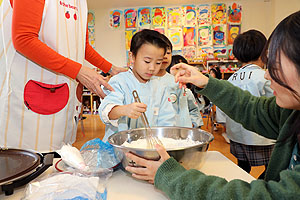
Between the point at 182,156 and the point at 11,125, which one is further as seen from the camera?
the point at 11,125

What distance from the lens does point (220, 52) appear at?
5602 millimetres

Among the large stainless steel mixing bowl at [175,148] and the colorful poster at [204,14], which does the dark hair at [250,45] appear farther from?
the colorful poster at [204,14]

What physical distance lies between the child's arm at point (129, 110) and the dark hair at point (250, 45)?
3.99 feet

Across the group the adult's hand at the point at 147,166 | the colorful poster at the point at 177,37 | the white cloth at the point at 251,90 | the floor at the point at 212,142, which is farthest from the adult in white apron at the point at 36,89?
the colorful poster at the point at 177,37

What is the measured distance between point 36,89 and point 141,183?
667 millimetres

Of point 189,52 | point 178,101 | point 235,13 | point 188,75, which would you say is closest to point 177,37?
point 189,52

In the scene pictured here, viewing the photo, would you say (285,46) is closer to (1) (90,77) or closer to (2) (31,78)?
(1) (90,77)

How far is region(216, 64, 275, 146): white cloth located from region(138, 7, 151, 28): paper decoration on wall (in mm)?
4429

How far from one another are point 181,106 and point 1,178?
3.33ft

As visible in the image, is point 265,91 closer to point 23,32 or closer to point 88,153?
point 88,153

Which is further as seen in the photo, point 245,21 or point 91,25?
point 91,25

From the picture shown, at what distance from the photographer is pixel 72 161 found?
0.66 meters

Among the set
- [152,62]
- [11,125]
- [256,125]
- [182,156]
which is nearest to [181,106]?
[152,62]

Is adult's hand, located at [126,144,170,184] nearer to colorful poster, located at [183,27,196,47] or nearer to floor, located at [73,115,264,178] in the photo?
floor, located at [73,115,264,178]
